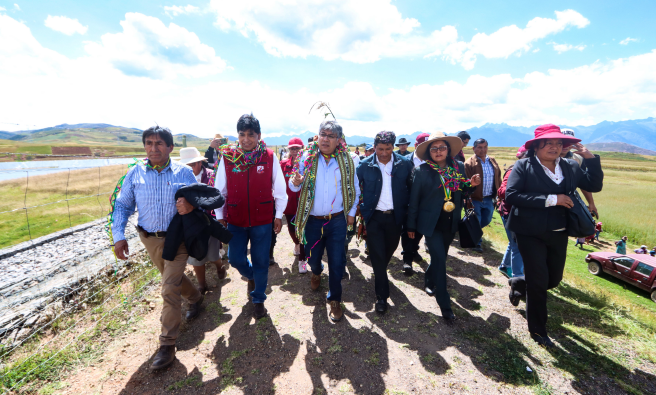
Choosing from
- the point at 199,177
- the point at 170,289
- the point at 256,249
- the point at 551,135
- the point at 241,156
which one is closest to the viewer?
the point at 170,289

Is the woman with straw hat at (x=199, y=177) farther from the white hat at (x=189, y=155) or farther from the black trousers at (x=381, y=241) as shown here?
the black trousers at (x=381, y=241)

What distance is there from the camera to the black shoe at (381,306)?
3572 millimetres

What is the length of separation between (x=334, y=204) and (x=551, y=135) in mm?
2500

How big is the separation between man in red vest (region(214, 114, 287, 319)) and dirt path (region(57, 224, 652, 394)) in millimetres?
793

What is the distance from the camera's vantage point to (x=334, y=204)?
3.40m

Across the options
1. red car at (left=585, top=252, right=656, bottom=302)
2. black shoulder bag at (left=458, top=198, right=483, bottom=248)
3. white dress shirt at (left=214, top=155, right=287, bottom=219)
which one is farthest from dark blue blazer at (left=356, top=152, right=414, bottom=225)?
red car at (left=585, top=252, right=656, bottom=302)

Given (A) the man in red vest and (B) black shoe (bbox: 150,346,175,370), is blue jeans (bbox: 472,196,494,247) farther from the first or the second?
(B) black shoe (bbox: 150,346,175,370)

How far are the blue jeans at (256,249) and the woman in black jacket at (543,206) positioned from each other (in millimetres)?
2912

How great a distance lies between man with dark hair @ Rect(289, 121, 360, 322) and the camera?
3.36 metres

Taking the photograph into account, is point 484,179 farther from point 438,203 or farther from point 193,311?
point 193,311

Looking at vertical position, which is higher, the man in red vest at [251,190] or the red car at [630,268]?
the man in red vest at [251,190]

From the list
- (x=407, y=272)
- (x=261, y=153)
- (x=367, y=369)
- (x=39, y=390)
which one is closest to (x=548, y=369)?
(x=367, y=369)

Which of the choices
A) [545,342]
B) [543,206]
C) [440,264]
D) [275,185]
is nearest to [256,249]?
[275,185]

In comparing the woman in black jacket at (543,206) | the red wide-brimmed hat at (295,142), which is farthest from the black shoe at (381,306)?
the red wide-brimmed hat at (295,142)
